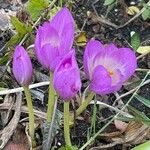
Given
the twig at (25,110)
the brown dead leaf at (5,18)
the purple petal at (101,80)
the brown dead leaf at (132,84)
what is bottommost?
the brown dead leaf at (132,84)

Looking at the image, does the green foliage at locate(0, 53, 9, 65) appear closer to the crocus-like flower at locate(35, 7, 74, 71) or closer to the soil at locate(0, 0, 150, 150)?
the soil at locate(0, 0, 150, 150)

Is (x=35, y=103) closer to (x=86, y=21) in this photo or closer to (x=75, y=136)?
(x=75, y=136)

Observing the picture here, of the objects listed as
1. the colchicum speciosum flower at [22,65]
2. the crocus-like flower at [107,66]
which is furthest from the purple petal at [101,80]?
the colchicum speciosum flower at [22,65]

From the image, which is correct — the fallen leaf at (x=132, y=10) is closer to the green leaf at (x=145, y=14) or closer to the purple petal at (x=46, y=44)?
the green leaf at (x=145, y=14)

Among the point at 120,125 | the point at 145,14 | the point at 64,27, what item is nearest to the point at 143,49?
the point at 145,14

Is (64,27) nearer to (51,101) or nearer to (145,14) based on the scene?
(51,101)

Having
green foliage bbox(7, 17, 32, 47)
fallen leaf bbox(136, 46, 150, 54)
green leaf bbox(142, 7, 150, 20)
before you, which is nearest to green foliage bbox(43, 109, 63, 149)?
green foliage bbox(7, 17, 32, 47)
